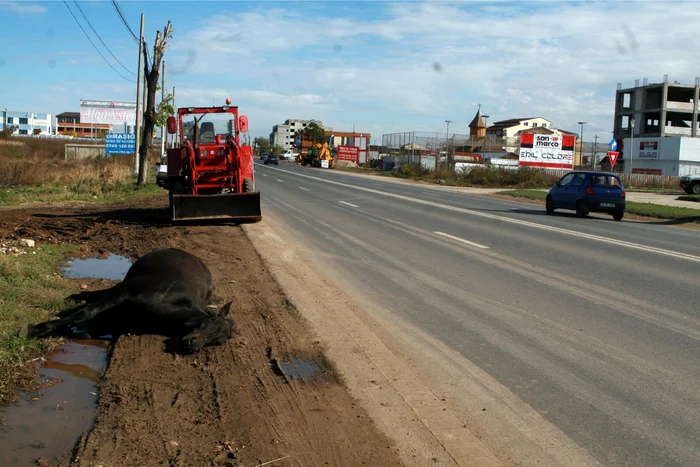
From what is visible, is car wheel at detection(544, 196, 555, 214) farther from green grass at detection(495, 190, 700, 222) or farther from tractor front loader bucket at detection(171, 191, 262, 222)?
tractor front loader bucket at detection(171, 191, 262, 222)

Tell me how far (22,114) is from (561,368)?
479ft

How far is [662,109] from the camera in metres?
90.9

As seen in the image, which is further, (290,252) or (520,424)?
(290,252)

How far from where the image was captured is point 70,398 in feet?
17.4

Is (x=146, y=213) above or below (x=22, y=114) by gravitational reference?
below

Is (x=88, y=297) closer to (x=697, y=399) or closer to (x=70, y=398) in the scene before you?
(x=70, y=398)

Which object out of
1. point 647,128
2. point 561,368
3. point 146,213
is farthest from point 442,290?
point 647,128

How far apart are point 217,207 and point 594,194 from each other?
44.4 feet

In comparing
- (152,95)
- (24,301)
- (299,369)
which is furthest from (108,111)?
(299,369)

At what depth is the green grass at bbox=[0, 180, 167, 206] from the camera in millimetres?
22531

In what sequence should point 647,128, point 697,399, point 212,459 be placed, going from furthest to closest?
1. point 647,128
2. point 697,399
3. point 212,459

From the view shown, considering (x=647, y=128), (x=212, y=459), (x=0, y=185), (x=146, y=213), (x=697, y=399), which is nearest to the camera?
(x=212, y=459)

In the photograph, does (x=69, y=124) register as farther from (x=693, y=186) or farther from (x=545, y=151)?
(x=693, y=186)

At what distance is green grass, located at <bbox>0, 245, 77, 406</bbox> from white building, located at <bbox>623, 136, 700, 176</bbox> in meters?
71.4
